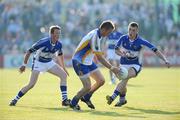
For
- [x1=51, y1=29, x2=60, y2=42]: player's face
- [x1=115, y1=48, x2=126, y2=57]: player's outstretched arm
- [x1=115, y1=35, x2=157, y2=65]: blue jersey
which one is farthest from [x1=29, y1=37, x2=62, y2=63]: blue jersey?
[x1=115, y1=35, x2=157, y2=65]: blue jersey

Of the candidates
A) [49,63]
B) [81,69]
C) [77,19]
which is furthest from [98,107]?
[77,19]

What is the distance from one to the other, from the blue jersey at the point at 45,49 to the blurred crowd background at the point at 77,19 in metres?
23.2

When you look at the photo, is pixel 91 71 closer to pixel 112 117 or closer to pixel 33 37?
pixel 112 117

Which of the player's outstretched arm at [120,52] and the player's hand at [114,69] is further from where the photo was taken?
the player's outstretched arm at [120,52]

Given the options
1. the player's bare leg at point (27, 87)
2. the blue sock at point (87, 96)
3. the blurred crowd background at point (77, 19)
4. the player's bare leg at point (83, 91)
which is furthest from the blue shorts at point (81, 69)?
the blurred crowd background at point (77, 19)

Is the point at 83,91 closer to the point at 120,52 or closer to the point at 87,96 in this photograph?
the point at 87,96

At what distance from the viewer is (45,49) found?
1747 centimetres

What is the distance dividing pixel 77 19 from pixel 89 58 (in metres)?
27.3

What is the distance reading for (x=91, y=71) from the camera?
1639 centimetres

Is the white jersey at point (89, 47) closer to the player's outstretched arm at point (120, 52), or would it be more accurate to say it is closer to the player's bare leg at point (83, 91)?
the player's bare leg at point (83, 91)

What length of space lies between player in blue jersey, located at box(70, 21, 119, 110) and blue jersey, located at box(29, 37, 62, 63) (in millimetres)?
1269

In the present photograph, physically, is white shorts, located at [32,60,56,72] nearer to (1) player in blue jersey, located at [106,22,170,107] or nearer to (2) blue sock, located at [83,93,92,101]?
(2) blue sock, located at [83,93,92,101]

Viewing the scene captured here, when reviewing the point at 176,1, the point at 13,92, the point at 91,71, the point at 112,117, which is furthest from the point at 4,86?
the point at 176,1

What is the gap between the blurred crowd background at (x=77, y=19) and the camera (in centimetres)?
4241
